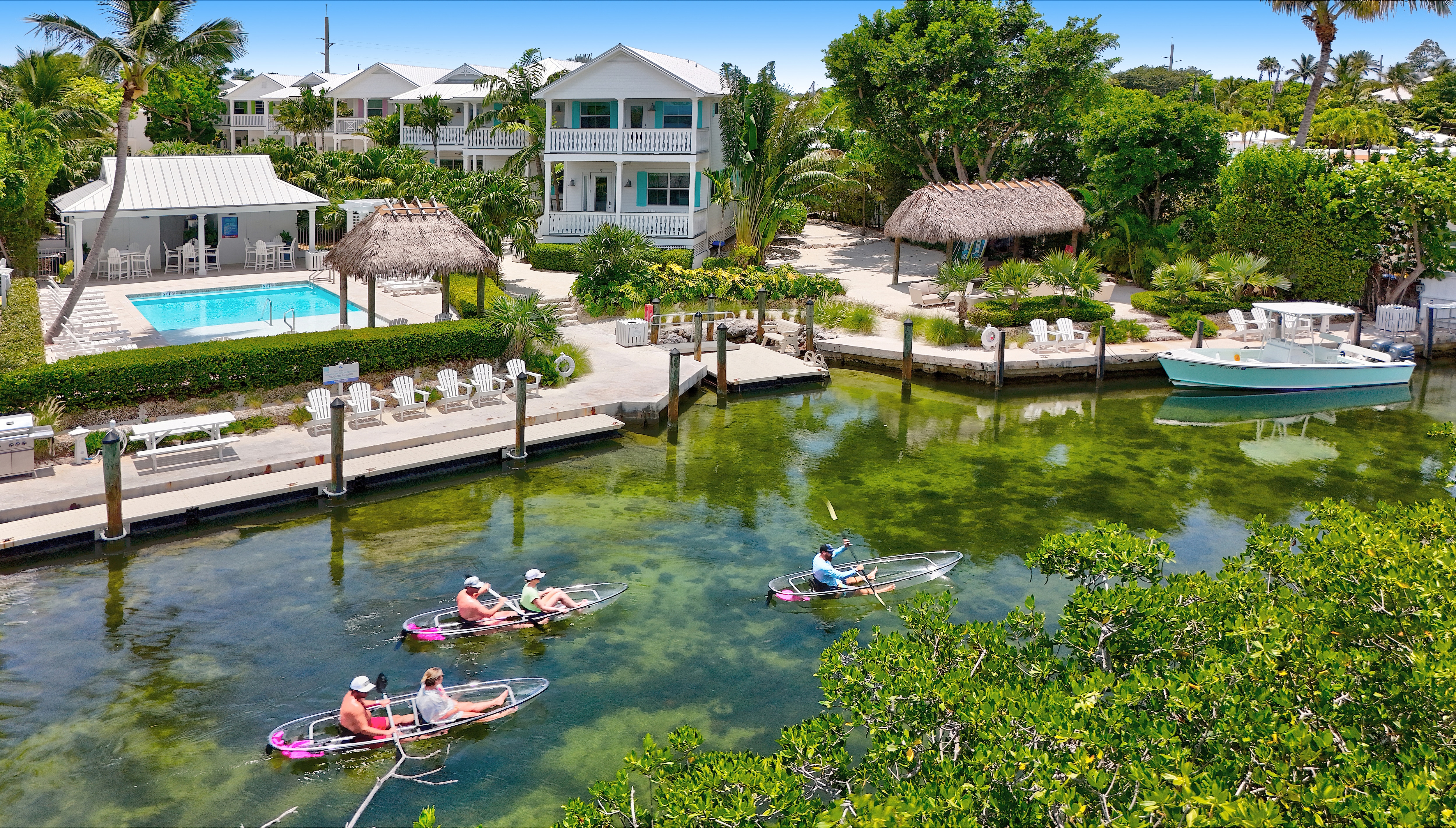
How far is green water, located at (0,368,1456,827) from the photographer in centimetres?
1106

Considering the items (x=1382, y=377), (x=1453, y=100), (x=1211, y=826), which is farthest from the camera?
(x=1453, y=100)

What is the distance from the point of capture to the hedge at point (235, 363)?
1827 centimetres

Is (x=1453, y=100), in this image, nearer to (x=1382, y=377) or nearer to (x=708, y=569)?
(x=1382, y=377)

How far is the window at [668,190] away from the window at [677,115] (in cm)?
23

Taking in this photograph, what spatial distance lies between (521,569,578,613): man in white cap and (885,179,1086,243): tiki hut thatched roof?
2171cm

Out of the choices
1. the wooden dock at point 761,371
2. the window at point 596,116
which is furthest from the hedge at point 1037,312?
the window at point 596,116

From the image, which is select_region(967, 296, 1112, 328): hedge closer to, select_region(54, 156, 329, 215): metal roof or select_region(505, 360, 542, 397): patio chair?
select_region(505, 360, 542, 397): patio chair

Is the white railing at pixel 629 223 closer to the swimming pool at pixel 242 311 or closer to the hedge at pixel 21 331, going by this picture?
the swimming pool at pixel 242 311

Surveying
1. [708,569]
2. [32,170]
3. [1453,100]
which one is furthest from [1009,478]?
[1453,100]

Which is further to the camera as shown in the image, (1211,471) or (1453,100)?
(1453,100)

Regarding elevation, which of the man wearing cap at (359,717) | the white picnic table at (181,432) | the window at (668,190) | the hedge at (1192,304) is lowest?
the man wearing cap at (359,717)

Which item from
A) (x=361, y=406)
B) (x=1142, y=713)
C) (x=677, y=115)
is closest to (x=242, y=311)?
(x=361, y=406)

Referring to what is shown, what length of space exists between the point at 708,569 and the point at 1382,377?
21038mm

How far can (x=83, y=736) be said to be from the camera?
1136 cm
